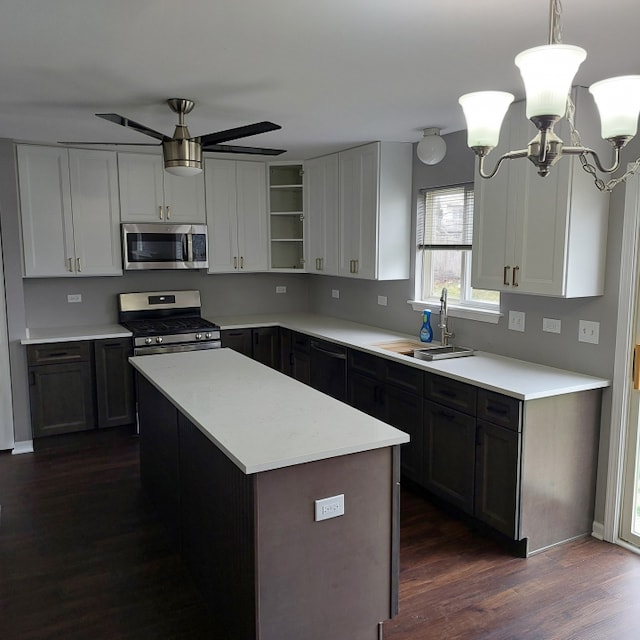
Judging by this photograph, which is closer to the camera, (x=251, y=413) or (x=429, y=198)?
(x=251, y=413)

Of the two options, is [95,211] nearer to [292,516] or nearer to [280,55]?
[280,55]

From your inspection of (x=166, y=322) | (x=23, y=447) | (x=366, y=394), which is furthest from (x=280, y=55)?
(x=23, y=447)

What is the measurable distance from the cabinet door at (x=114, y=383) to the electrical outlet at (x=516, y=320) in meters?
3.01

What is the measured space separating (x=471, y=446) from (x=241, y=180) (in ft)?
11.1

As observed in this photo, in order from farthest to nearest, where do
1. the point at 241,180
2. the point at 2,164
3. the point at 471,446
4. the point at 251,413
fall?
the point at 241,180
the point at 2,164
the point at 471,446
the point at 251,413

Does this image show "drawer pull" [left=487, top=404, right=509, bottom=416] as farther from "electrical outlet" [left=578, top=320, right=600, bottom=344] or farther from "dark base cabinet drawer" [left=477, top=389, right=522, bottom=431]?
"electrical outlet" [left=578, top=320, right=600, bottom=344]

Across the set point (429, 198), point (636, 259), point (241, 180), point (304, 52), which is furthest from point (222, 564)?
point (241, 180)

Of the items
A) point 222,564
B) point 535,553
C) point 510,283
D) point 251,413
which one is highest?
point 510,283

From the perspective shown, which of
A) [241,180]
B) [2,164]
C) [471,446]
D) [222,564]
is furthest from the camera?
[241,180]

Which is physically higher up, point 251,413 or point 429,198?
point 429,198

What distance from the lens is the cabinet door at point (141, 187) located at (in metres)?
4.82

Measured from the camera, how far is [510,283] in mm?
3205

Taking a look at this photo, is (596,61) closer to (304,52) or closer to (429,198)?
(304,52)

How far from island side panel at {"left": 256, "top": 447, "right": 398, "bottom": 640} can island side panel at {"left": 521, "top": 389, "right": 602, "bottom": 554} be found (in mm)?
1015
